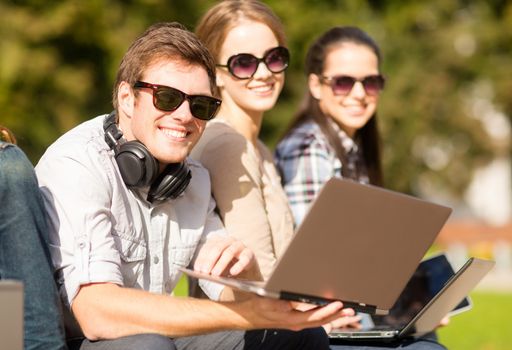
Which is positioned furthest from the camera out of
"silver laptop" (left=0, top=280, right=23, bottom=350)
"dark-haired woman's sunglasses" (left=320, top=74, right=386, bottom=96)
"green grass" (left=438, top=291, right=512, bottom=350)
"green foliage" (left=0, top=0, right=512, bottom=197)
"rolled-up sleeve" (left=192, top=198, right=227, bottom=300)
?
"green foliage" (left=0, top=0, right=512, bottom=197)

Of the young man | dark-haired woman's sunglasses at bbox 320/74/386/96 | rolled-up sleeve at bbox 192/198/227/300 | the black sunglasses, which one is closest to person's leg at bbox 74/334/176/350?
the young man

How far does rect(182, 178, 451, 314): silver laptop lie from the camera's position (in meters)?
2.81

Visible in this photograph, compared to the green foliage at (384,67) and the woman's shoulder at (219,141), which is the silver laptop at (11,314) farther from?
the green foliage at (384,67)

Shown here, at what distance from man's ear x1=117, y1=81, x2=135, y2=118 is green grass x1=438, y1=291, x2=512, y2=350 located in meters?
5.22

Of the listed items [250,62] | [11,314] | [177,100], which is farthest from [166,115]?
[250,62]

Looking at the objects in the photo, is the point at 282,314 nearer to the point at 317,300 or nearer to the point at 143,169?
the point at 317,300

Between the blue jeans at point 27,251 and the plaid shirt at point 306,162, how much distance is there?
191 cm

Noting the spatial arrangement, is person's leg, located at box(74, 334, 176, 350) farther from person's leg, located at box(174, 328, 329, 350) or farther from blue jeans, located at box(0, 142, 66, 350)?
person's leg, located at box(174, 328, 329, 350)

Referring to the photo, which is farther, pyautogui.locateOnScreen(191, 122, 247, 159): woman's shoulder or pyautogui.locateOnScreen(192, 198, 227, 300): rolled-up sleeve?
pyautogui.locateOnScreen(191, 122, 247, 159): woman's shoulder

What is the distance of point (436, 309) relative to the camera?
3.86m

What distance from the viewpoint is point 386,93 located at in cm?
2650

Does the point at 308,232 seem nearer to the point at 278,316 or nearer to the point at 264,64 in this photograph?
the point at 278,316

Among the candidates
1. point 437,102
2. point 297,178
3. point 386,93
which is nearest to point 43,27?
point 386,93

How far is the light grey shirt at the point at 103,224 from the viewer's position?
310 centimetres
